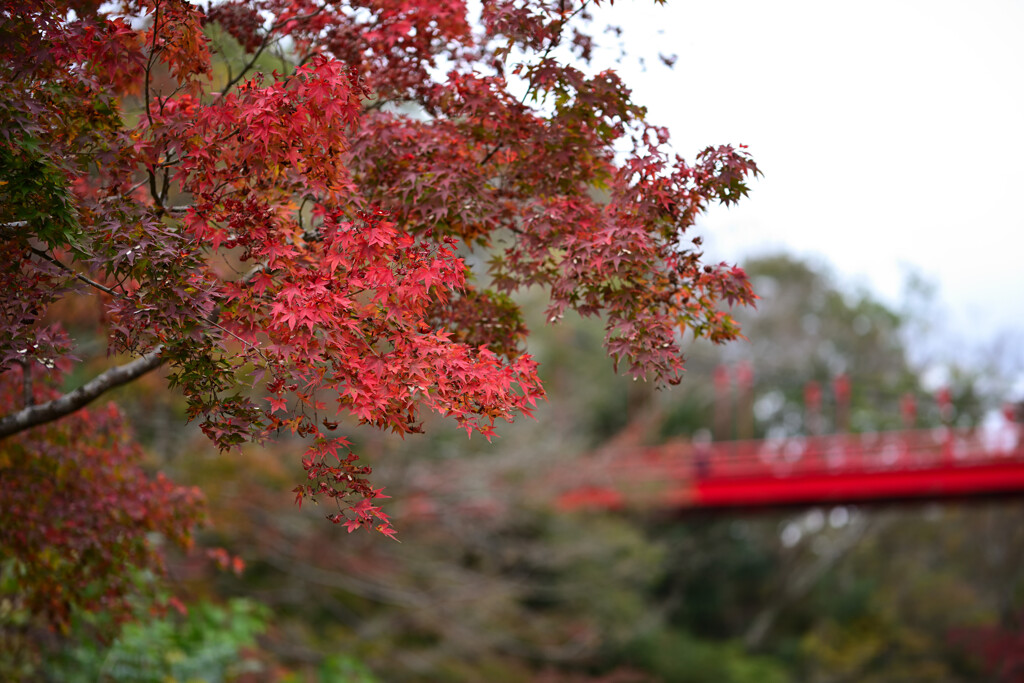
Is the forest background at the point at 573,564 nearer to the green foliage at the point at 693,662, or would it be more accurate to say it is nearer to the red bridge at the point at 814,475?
the green foliage at the point at 693,662

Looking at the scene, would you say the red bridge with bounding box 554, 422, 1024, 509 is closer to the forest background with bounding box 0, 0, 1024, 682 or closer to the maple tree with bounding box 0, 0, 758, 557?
the forest background with bounding box 0, 0, 1024, 682

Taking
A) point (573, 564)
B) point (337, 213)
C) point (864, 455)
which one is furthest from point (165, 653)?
point (864, 455)

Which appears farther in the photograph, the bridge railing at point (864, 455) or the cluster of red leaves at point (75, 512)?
the bridge railing at point (864, 455)

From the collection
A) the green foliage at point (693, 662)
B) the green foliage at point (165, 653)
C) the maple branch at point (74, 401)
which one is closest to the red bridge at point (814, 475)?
the green foliage at point (693, 662)

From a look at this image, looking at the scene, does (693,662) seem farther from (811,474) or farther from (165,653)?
(165,653)

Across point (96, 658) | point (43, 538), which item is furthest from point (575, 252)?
point (96, 658)

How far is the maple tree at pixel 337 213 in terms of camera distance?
230 centimetres

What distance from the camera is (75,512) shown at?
3443 mm

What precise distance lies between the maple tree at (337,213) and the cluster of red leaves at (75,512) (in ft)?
1.47

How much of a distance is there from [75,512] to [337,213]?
1.88 meters

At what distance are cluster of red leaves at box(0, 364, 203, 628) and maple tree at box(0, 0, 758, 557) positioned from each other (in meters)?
0.45

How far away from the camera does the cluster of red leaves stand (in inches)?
132

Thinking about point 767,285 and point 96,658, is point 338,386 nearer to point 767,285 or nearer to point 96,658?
point 96,658

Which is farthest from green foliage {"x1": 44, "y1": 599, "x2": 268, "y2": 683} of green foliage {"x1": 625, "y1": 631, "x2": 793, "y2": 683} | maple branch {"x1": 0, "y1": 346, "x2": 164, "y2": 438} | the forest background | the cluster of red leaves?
green foliage {"x1": 625, "y1": 631, "x2": 793, "y2": 683}
